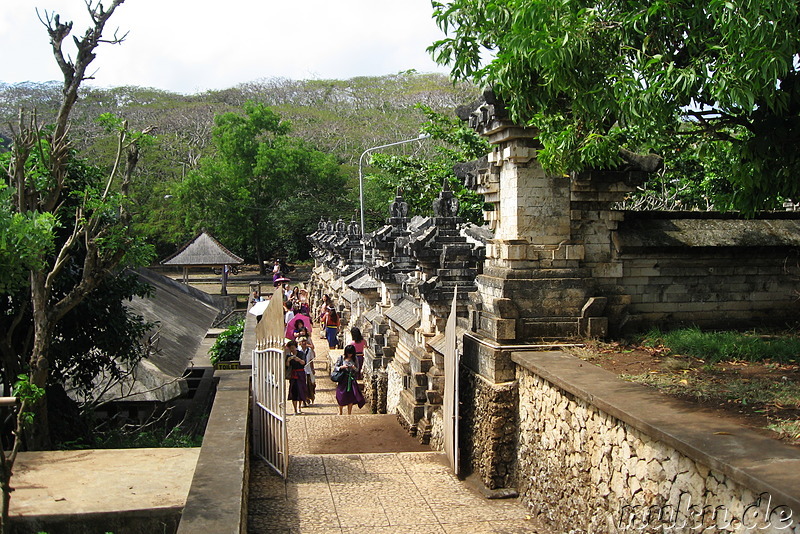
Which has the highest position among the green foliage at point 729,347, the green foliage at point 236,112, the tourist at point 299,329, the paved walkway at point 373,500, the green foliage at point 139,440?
the green foliage at point 236,112

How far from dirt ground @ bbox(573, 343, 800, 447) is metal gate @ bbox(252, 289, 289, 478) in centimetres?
329

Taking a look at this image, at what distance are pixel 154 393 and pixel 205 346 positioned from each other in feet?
47.4

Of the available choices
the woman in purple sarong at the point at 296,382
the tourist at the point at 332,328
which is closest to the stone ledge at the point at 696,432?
the woman in purple sarong at the point at 296,382

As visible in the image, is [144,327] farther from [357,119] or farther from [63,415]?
[357,119]

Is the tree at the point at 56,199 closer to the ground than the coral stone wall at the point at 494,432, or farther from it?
farther from it

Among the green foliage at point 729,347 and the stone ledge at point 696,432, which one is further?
the green foliage at point 729,347

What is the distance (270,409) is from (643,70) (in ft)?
17.3

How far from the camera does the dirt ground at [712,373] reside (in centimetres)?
538

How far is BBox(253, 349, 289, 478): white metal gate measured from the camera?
25.9 ft

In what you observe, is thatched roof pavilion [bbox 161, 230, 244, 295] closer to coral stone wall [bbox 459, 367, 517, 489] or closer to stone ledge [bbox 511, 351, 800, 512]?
coral stone wall [bbox 459, 367, 517, 489]

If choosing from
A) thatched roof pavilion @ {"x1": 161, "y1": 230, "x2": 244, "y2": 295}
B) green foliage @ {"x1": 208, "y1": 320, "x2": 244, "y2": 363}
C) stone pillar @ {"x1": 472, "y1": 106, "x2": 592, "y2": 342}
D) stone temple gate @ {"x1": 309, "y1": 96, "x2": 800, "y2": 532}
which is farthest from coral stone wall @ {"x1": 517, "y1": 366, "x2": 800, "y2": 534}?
thatched roof pavilion @ {"x1": 161, "y1": 230, "x2": 244, "y2": 295}

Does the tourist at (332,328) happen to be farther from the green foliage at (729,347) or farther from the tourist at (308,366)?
the green foliage at (729,347)

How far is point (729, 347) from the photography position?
754 cm

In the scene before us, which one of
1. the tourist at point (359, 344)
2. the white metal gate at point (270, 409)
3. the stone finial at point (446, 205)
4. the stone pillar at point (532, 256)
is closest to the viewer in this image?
the white metal gate at point (270, 409)
